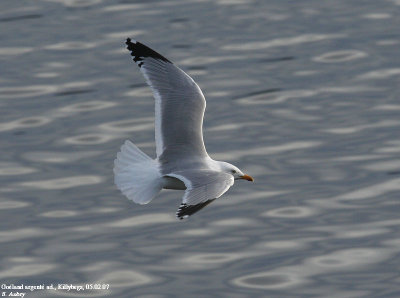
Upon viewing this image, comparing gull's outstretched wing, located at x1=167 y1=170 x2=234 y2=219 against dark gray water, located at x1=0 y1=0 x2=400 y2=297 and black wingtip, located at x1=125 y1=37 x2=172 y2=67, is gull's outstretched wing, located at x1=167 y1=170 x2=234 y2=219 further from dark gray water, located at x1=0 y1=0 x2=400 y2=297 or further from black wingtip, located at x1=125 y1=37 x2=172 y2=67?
black wingtip, located at x1=125 y1=37 x2=172 y2=67

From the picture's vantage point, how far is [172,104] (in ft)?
41.1

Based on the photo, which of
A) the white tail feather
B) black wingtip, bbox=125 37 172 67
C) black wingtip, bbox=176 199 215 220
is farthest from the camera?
black wingtip, bbox=125 37 172 67

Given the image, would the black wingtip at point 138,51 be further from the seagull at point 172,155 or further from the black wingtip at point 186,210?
the black wingtip at point 186,210

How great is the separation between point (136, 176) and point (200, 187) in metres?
1.04

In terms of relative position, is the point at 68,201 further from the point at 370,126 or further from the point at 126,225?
the point at 370,126

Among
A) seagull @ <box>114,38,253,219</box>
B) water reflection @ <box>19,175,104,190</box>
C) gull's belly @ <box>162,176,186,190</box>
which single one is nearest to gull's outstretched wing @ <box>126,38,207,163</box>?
seagull @ <box>114,38,253,219</box>

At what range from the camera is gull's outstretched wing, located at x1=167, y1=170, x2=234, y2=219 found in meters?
10.3

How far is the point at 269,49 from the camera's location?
18438 millimetres

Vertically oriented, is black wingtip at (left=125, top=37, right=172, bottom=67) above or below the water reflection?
above

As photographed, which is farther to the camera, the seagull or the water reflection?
the water reflection

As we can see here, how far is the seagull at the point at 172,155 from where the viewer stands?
11117mm

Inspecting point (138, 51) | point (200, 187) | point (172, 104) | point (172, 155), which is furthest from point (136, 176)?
point (138, 51)

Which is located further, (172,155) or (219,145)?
(219,145)

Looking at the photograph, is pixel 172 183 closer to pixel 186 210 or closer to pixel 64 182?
pixel 186 210
